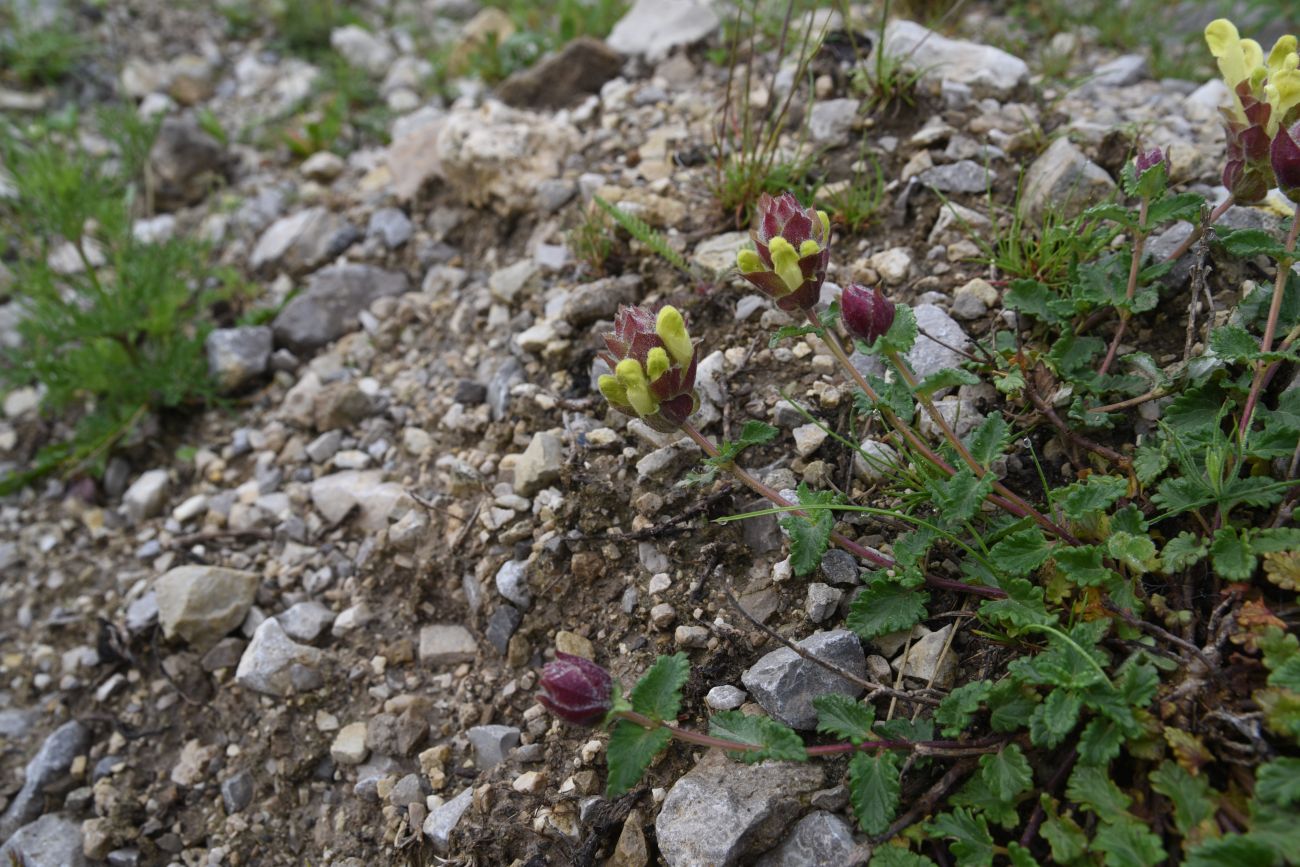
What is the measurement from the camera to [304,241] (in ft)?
13.5

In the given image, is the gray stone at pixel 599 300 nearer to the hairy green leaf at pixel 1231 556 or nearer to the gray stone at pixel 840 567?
the gray stone at pixel 840 567

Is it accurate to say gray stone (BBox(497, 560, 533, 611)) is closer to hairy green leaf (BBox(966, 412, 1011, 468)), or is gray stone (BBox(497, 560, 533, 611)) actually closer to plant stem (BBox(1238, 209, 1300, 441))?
hairy green leaf (BBox(966, 412, 1011, 468))

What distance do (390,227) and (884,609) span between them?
9.37ft

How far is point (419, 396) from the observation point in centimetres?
334

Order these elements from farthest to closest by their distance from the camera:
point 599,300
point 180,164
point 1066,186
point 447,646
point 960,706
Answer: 1. point 180,164
2. point 599,300
3. point 1066,186
4. point 447,646
5. point 960,706

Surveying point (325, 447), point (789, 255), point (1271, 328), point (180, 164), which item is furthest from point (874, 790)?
point (180, 164)

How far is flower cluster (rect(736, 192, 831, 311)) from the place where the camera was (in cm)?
206

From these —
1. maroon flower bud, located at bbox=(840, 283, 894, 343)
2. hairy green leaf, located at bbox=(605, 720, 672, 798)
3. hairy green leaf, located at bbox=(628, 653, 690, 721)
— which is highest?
maroon flower bud, located at bbox=(840, 283, 894, 343)

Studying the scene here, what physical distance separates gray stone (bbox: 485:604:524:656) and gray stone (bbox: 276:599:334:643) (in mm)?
600

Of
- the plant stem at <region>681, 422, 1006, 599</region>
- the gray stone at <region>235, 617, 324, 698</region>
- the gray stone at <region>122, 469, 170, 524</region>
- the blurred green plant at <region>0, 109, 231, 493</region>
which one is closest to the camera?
the plant stem at <region>681, 422, 1006, 599</region>

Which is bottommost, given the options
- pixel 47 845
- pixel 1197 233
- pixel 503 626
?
pixel 47 845

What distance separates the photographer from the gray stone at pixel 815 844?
1.86m

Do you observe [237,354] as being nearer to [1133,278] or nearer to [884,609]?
[884,609]

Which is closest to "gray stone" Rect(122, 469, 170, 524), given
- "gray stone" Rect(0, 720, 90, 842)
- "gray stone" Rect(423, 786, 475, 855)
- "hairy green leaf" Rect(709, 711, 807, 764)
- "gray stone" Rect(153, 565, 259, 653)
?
"gray stone" Rect(153, 565, 259, 653)
